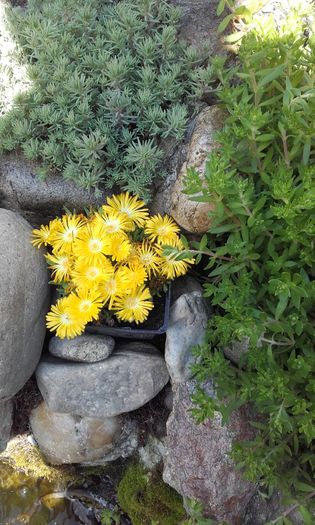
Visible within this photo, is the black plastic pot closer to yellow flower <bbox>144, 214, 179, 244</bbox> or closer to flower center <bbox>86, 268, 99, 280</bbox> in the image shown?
yellow flower <bbox>144, 214, 179, 244</bbox>

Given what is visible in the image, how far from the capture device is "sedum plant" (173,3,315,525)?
2002 mm

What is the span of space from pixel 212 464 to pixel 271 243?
120 cm

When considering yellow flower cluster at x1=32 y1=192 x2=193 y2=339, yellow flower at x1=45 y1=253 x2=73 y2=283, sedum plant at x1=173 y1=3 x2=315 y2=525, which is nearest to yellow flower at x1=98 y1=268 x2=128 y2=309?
yellow flower cluster at x1=32 y1=192 x2=193 y2=339

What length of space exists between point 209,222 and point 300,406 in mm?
964

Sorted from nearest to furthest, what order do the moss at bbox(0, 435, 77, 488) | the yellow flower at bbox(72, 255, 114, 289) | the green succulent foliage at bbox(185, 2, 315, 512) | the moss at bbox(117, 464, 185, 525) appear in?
the green succulent foliage at bbox(185, 2, 315, 512) < the yellow flower at bbox(72, 255, 114, 289) < the moss at bbox(117, 464, 185, 525) < the moss at bbox(0, 435, 77, 488)

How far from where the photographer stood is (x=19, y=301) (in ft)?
8.44

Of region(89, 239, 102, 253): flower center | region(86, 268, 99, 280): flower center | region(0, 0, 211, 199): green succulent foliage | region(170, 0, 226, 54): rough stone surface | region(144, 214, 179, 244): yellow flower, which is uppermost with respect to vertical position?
region(170, 0, 226, 54): rough stone surface

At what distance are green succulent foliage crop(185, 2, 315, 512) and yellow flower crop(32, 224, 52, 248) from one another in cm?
83

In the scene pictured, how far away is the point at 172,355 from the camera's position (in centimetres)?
258

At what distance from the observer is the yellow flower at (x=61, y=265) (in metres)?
2.53

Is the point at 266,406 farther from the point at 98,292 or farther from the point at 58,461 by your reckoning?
the point at 58,461

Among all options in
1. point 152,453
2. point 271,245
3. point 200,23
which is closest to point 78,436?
point 152,453

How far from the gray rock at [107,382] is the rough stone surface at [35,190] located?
86 cm

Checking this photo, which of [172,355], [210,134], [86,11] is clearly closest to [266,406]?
[172,355]
